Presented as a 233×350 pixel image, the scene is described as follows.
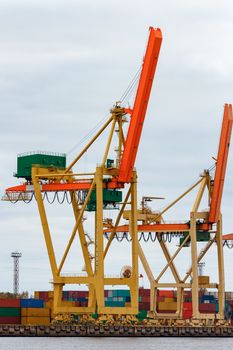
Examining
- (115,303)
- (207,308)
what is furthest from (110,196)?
(207,308)

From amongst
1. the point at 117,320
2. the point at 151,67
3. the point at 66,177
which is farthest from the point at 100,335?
the point at 151,67

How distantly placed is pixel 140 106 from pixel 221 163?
18224 mm

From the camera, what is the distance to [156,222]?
428 ft

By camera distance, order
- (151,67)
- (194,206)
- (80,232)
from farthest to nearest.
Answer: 1. (194,206)
2. (80,232)
3. (151,67)

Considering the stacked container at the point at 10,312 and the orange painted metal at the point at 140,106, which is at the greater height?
the orange painted metal at the point at 140,106

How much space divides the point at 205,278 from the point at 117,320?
681 inches

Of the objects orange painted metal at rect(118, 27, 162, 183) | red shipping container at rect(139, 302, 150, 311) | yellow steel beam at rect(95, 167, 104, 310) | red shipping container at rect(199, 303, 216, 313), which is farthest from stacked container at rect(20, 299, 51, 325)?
red shipping container at rect(199, 303, 216, 313)

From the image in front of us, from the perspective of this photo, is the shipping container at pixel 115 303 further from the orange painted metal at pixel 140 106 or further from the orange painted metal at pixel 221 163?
the orange painted metal at pixel 140 106

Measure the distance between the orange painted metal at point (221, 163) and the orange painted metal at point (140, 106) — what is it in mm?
16659

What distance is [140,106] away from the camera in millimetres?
109125

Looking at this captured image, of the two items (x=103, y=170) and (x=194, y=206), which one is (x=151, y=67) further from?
(x=194, y=206)

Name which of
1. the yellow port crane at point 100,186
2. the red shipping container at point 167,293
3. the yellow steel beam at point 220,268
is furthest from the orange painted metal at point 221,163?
the red shipping container at point 167,293

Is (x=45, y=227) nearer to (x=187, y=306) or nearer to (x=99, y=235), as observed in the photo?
(x=99, y=235)

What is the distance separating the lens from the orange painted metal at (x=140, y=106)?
108 meters
